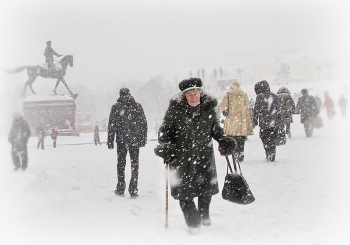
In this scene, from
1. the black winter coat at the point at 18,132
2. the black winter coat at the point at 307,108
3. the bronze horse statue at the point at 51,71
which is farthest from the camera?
the bronze horse statue at the point at 51,71

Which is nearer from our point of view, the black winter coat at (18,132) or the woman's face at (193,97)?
the woman's face at (193,97)

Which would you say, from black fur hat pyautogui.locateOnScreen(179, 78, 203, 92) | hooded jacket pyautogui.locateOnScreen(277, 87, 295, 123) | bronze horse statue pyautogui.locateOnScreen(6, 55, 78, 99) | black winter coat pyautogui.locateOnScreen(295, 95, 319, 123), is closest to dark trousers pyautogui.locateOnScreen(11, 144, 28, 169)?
black fur hat pyautogui.locateOnScreen(179, 78, 203, 92)

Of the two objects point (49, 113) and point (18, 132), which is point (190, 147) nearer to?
point (18, 132)

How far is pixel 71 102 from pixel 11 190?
15.7 metres

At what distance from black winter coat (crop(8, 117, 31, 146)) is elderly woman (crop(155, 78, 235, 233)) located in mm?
5338

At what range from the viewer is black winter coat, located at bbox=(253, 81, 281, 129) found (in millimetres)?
6945

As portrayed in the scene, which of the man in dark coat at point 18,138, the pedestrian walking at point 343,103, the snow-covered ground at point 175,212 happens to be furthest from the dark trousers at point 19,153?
the pedestrian walking at point 343,103

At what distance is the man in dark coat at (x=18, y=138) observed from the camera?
7.53 meters

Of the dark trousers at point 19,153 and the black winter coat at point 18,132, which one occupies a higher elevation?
the black winter coat at point 18,132

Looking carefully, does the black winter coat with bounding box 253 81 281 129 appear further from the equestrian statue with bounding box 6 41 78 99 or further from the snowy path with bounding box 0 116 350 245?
the equestrian statue with bounding box 6 41 78 99

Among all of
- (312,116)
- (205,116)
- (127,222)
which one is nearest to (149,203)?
(127,222)

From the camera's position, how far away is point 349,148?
331 inches

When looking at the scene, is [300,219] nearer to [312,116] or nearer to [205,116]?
[205,116]

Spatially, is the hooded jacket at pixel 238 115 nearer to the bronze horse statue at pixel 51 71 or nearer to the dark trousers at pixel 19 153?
the dark trousers at pixel 19 153
